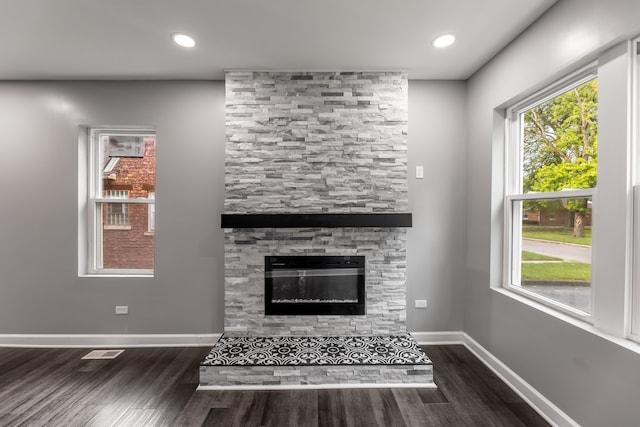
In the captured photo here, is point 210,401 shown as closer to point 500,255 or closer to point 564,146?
point 500,255

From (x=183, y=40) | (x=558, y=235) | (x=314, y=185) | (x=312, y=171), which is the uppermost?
(x=183, y=40)

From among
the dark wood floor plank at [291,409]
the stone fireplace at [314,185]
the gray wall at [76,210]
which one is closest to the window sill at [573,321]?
the stone fireplace at [314,185]

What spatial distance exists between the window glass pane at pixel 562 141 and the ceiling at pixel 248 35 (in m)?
0.59

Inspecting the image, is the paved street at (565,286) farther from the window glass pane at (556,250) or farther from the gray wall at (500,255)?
the gray wall at (500,255)

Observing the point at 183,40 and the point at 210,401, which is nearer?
the point at 210,401

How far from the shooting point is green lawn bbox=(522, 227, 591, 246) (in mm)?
1927

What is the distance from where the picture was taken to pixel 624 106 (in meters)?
1.60

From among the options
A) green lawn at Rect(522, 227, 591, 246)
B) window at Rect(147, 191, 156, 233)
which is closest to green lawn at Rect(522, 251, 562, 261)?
green lawn at Rect(522, 227, 591, 246)

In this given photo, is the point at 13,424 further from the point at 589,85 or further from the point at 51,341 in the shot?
the point at 589,85

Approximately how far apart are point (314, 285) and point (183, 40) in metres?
2.28

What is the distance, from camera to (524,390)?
2.27 meters

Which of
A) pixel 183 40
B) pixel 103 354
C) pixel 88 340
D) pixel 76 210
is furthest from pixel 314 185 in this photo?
pixel 88 340

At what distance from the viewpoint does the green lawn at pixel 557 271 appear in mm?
1947

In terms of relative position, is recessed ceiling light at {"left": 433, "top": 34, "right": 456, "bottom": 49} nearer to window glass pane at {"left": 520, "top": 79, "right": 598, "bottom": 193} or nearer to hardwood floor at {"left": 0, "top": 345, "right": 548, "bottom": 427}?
window glass pane at {"left": 520, "top": 79, "right": 598, "bottom": 193}
